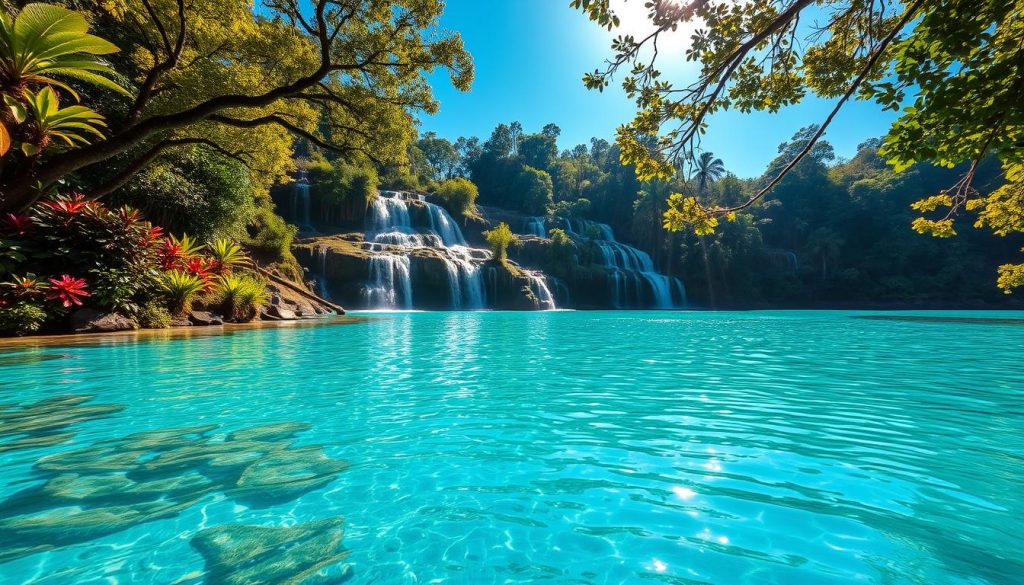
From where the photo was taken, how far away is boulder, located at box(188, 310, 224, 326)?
11.8 metres

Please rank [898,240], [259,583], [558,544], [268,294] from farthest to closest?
[898,240] < [268,294] < [558,544] < [259,583]

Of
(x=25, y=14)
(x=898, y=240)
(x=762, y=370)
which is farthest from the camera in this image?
(x=898, y=240)

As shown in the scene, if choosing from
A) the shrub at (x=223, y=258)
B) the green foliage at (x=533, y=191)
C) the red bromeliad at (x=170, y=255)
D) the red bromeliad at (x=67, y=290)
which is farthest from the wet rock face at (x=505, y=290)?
the green foliage at (x=533, y=191)

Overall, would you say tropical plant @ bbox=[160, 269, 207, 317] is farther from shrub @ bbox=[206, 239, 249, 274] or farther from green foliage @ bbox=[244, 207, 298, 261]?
green foliage @ bbox=[244, 207, 298, 261]

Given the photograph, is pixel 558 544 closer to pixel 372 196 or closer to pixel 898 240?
pixel 372 196

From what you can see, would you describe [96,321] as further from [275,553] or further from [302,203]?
[302,203]

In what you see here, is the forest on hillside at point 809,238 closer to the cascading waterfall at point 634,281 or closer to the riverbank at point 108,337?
the cascading waterfall at point 634,281

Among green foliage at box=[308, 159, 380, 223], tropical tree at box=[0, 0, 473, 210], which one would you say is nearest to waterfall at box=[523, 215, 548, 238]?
green foliage at box=[308, 159, 380, 223]

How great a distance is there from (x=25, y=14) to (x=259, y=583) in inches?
319

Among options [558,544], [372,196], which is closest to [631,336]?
[558,544]

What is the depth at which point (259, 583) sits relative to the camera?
1.52m

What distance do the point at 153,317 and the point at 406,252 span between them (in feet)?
59.7

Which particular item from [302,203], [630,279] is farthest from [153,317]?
[630,279]

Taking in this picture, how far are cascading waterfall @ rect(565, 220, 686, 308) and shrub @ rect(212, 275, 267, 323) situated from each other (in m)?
27.8
